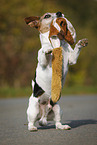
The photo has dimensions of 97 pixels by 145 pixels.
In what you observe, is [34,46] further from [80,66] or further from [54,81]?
[54,81]

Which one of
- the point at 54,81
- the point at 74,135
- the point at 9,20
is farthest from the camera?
the point at 9,20

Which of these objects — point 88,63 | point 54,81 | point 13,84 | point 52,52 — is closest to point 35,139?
point 54,81

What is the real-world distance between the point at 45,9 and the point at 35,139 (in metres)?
25.0

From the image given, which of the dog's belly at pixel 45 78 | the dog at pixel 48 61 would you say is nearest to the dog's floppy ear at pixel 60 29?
the dog at pixel 48 61

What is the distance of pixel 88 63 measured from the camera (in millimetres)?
35656

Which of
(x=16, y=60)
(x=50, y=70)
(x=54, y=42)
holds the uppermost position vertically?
(x=54, y=42)

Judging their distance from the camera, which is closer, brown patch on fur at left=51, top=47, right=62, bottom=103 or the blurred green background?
Result: brown patch on fur at left=51, top=47, right=62, bottom=103

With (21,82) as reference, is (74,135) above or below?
above

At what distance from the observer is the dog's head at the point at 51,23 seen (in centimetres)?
614

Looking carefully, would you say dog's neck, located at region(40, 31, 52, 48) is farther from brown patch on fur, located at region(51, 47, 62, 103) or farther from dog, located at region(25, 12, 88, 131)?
brown patch on fur, located at region(51, 47, 62, 103)

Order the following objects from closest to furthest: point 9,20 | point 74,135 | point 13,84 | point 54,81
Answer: point 74,135, point 54,81, point 9,20, point 13,84

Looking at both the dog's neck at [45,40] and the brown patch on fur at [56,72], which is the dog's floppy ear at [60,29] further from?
the brown patch on fur at [56,72]

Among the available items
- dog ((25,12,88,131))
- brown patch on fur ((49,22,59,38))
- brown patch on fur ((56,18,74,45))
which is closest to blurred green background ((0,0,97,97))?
dog ((25,12,88,131))

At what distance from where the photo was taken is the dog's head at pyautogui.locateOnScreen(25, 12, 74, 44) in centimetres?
614
